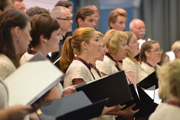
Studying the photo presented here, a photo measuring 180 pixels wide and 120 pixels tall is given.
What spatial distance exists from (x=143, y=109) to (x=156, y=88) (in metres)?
0.29

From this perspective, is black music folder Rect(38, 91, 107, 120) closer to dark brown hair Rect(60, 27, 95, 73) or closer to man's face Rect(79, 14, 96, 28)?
dark brown hair Rect(60, 27, 95, 73)

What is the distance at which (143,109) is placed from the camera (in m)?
2.81

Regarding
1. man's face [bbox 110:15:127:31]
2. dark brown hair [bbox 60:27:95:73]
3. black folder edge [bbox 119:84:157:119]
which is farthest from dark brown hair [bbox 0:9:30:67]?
man's face [bbox 110:15:127:31]

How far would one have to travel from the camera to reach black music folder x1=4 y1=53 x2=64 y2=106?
142 cm

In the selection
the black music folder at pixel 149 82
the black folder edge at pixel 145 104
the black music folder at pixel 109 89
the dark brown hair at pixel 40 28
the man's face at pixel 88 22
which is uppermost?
the dark brown hair at pixel 40 28

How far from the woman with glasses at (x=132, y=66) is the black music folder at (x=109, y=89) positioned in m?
1.44

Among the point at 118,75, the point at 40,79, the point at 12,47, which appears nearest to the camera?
the point at 40,79

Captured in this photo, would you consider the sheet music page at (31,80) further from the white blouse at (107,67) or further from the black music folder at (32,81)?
the white blouse at (107,67)

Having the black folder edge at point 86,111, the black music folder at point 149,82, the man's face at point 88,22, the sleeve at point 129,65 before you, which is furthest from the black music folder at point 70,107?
the man's face at point 88,22

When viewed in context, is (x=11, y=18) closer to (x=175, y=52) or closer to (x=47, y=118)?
(x=47, y=118)

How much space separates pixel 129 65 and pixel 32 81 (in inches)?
93.3

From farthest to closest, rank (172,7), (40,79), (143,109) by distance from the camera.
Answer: (172,7)
(143,109)
(40,79)

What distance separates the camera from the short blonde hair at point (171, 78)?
1.45 m

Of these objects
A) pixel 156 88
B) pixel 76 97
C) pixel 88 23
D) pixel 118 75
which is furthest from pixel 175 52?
pixel 76 97
